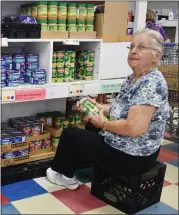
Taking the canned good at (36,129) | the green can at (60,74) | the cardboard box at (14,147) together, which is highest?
the green can at (60,74)

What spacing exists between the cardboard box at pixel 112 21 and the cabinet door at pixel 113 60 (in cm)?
8

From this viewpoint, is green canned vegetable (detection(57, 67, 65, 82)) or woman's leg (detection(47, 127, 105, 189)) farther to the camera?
green canned vegetable (detection(57, 67, 65, 82))

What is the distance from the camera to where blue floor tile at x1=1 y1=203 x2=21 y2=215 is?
2.54 meters

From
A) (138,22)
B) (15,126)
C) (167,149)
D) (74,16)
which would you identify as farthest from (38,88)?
(167,149)

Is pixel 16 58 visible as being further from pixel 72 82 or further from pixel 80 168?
pixel 80 168

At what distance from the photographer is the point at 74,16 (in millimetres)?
3148

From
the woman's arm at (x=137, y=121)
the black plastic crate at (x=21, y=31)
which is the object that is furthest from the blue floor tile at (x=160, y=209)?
the black plastic crate at (x=21, y=31)

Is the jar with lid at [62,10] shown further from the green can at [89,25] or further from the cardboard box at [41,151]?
the cardboard box at [41,151]

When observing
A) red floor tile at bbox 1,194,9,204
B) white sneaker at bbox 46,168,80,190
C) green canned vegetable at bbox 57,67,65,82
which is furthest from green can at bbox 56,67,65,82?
red floor tile at bbox 1,194,9,204

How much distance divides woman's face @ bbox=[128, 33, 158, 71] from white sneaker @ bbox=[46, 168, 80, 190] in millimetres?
1159

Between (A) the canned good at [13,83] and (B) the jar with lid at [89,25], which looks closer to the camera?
(A) the canned good at [13,83]

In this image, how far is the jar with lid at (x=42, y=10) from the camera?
2967 mm

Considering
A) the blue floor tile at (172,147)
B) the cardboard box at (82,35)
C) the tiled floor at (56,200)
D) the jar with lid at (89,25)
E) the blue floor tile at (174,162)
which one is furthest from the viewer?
the blue floor tile at (172,147)

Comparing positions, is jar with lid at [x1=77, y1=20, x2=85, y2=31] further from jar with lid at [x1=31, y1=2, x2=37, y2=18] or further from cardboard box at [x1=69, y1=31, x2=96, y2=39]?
jar with lid at [x1=31, y1=2, x2=37, y2=18]
